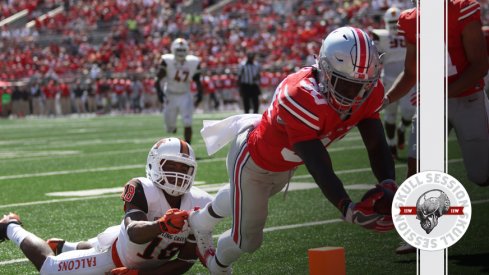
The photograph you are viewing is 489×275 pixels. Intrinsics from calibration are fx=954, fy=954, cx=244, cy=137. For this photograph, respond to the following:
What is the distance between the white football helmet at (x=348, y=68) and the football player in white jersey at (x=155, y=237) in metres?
→ 0.85

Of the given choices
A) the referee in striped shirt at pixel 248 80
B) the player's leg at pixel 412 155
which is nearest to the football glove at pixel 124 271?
the player's leg at pixel 412 155

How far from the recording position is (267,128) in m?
3.42

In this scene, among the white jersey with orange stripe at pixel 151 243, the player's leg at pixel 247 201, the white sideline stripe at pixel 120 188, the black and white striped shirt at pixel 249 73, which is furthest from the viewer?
the black and white striped shirt at pixel 249 73

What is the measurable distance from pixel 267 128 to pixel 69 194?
13.1ft

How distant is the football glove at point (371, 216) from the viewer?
2871 millimetres

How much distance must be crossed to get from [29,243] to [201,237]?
33.3 inches

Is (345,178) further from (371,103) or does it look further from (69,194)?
(371,103)

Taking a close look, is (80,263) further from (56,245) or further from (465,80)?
(465,80)

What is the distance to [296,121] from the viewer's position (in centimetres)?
314

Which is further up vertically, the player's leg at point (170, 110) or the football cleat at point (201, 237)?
the football cleat at point (201, 237)

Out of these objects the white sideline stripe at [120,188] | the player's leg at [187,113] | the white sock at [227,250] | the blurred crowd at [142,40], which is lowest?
the blurred crowd at [142,40]

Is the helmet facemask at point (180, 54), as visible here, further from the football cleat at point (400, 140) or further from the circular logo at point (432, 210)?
the circular logo at point (432, 210)

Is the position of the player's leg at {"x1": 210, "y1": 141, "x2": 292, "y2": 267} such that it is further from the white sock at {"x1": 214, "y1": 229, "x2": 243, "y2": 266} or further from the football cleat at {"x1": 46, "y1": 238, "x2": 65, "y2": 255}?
the football cleat at {"x1": 46, "y1": 238, "x2": 65, "y2": 255}

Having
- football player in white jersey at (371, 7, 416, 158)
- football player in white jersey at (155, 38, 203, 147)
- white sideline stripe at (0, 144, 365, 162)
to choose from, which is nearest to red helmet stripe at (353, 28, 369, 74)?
football player in white jersey at (371, 7, 416, 158)
